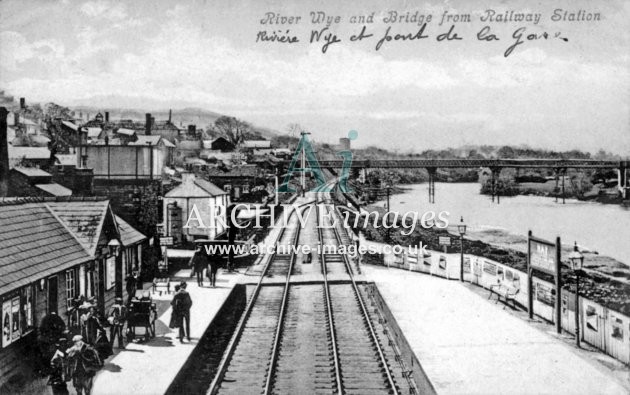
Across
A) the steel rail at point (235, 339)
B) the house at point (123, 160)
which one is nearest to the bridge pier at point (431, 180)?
the steel rail at point (235, 339)

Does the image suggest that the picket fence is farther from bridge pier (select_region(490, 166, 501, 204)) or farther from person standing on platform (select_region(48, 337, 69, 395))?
person standing on platform (select_region(48, 337, 69, 395))

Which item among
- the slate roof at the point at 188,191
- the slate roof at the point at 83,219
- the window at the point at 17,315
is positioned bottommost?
the window at the point at 17,315

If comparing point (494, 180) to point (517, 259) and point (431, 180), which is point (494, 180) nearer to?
point (431, 180)

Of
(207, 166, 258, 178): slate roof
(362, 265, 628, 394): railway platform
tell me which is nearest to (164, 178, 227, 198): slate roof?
(362, 265, 628, 394): railway platform

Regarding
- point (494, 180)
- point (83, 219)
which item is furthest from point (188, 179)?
point (494, 180)

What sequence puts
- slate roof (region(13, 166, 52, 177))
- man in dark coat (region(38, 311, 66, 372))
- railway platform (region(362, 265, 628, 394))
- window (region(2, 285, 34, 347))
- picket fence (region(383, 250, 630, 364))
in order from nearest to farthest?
window (region(2, 285, 34, 347)) → railway platform (region(362, 265, 628, 394)) → man in dark coat (region(38, 311, 66, 372)) → picket fence (region(383, 250, 630, 364)) → slate roof (region(13, 166, 52, 177))

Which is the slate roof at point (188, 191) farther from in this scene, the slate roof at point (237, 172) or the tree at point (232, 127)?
the slate roof at point (237, 172)

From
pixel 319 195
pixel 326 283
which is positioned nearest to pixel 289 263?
pixel 326 283
